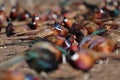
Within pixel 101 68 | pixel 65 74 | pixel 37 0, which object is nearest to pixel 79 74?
pixel 65 74

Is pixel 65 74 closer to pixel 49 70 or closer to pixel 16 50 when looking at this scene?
pixel 49 70

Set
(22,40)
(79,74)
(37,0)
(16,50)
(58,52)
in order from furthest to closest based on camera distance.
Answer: (37,0), (22,40), (16,50), (58,52), (79,74)

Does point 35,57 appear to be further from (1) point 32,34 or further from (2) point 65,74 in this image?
(1) point 32,34

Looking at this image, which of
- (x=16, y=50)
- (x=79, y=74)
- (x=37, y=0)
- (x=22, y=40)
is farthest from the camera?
(x=37, y=0)

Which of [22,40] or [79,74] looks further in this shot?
[22,40]

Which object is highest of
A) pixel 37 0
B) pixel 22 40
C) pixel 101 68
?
pixel 101 68

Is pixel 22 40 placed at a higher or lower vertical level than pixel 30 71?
lower

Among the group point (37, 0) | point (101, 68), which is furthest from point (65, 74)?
point (37, 0)

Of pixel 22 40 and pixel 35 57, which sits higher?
pixel 35 57

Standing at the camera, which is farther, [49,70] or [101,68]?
[101,68]
